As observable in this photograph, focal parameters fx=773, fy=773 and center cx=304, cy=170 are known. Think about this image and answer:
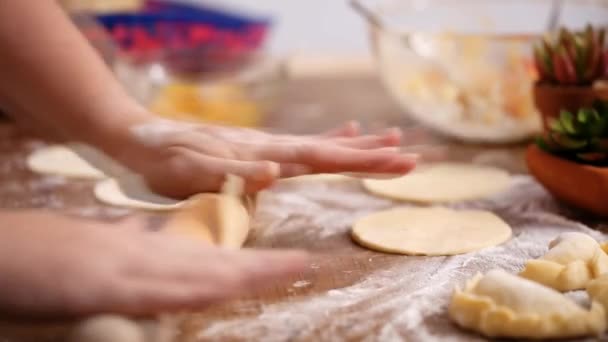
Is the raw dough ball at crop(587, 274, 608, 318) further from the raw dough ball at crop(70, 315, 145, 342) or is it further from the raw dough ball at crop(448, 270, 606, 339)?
the raw dough ball at crop(70, 315, 145, 342)

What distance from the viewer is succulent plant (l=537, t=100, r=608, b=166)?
113 cm

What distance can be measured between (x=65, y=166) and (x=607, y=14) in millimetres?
1189

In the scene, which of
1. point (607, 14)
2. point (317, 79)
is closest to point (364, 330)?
point (607, 14)

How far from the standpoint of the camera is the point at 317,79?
2566 mm

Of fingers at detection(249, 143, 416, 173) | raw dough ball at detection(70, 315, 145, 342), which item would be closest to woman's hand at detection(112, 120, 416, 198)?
fingers at detection(249, 143, 416, 173)

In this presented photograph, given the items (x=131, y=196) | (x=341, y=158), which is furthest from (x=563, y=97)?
(x=131, y=196)

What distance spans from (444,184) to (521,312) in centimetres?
61

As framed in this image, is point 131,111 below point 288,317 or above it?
above

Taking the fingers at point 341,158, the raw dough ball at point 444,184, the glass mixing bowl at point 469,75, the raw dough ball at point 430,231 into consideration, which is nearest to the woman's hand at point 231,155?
the fingers at point 341,158

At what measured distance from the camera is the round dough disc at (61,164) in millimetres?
1476

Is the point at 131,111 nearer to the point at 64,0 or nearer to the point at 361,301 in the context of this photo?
the point at 361,301

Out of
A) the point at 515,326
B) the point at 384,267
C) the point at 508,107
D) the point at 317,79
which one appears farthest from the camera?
the point at 317,79

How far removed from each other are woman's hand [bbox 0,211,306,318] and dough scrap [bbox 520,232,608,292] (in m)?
0.32

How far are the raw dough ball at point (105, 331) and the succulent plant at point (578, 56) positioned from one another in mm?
930
